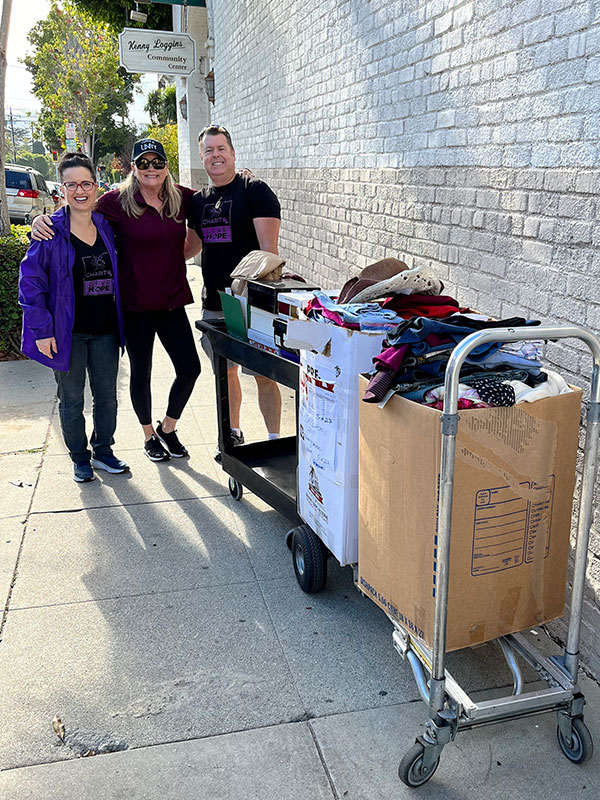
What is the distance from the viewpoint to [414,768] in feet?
7.24

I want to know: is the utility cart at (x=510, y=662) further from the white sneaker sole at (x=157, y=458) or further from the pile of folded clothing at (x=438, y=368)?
the white sneaker sole at (x=157, y=458)

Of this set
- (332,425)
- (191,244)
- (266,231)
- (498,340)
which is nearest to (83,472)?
(191,244)

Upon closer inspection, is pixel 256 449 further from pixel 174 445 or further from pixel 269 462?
pixel 174 445

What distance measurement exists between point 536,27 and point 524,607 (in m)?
2.27

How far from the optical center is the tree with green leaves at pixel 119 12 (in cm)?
1794

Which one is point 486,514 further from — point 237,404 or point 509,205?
point 237,404

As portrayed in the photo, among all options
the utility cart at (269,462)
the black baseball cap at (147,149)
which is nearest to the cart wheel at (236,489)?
the utility cart at (269,462)

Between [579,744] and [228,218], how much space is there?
3.31m

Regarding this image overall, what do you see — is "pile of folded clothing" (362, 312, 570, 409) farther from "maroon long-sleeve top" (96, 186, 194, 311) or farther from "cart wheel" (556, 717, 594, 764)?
"maroon long-sleeve top" (96, 186, 194, 311)

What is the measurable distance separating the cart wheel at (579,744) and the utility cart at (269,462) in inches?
47.6

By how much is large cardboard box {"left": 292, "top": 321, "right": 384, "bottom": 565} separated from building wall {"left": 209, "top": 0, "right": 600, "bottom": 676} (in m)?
0.87

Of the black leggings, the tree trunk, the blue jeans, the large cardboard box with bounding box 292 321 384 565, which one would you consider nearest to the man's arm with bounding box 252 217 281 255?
the black leggings

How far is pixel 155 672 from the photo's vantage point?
109 inches

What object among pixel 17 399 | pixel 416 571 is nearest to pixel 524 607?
pixel 416 571
